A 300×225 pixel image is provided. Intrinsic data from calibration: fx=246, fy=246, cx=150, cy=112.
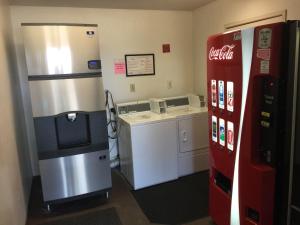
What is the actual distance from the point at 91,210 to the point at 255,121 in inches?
75.9

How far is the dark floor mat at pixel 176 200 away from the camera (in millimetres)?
2425

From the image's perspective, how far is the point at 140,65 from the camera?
359 centimetres

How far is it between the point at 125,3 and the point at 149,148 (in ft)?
6.01

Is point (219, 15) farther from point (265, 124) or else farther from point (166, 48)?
point (265, 124)

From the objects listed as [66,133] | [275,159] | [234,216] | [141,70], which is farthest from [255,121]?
[141,70]

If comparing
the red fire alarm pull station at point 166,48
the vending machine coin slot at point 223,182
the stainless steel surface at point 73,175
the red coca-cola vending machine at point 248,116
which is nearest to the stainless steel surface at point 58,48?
the stainless steel surface at point 73,175

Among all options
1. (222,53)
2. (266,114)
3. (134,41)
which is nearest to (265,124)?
(266,114)

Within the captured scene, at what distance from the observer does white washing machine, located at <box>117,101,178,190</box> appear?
289 cm

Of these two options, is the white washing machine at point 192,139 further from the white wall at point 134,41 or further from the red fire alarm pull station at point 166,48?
the red fire alarm pull station at point 166,48

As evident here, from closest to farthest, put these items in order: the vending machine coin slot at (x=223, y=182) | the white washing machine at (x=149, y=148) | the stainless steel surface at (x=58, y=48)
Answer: the vending machine coin slot at (x=223, y=182) < the stainless steel surface at (x=58, y=48) < the white washing machine at (x=149, y=148)

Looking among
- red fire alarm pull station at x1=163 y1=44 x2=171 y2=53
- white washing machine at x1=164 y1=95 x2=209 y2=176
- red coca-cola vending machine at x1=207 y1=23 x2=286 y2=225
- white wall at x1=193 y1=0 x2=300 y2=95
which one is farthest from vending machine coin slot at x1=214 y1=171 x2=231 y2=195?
red fire alarm pull station at x1=163 y1=44 x2=171 y2=53

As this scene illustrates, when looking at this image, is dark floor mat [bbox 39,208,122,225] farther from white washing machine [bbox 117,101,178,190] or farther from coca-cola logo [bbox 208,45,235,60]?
coca-cola logo [bbox 208,45,235,60]

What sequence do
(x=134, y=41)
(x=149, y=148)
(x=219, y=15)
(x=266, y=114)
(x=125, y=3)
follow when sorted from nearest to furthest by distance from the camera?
(x=266, y=114)
(x=149, y=148)
(x=125, y=3)
(x=219, y=15)
(x=134, y=41)

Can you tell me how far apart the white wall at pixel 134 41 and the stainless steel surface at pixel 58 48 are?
94 cm
